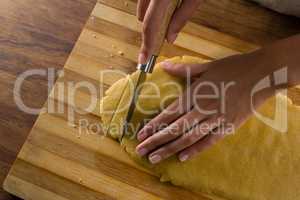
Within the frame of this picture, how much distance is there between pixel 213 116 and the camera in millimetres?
951

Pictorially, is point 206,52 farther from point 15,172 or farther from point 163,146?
point 15,172

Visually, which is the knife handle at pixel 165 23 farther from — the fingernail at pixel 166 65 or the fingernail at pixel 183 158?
the fingernail at pixel 183 158

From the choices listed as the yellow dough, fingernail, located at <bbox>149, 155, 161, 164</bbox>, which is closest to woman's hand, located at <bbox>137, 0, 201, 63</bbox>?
the yellow dough

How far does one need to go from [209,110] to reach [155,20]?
240 mm

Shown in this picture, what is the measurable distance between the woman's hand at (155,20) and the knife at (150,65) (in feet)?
0.05

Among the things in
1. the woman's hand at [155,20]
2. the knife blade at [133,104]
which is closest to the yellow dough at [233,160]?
the knife blade at [133,104]

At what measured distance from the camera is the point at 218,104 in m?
0.95

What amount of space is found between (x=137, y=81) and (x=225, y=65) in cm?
21

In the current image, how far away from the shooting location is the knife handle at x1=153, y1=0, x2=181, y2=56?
916mm

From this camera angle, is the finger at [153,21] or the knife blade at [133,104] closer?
the finger at [153,21]

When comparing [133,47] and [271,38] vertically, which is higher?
[271,38]

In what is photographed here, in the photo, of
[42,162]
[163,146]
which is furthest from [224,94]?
[42,162]

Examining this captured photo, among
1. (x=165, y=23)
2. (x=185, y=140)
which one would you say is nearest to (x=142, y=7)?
(x=165, y=23)

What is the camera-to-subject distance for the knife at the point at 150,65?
93 centimetres
